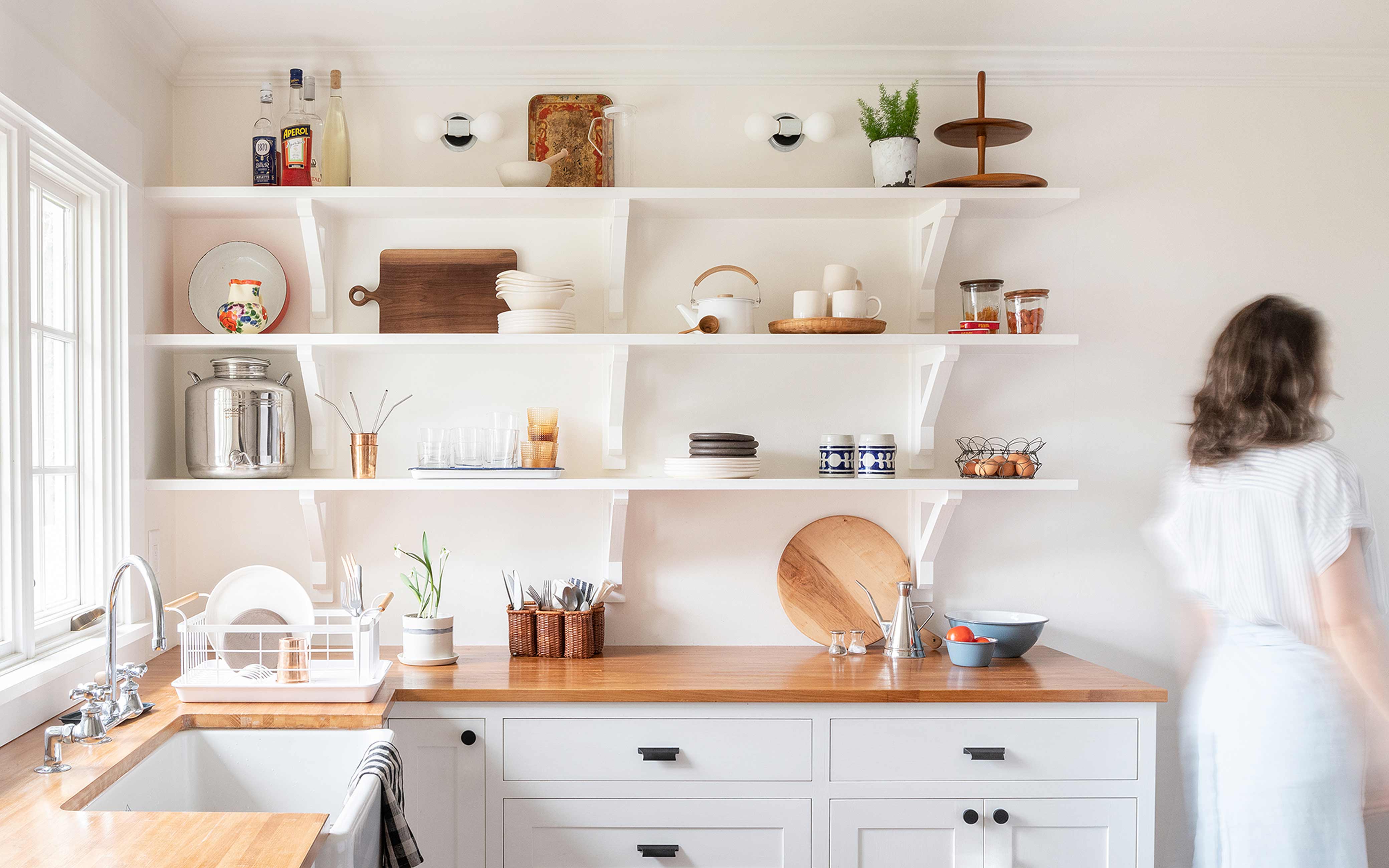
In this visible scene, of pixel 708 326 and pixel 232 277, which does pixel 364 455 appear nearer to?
pixel 232 277

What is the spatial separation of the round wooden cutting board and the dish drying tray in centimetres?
105

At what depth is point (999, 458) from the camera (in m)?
2.29

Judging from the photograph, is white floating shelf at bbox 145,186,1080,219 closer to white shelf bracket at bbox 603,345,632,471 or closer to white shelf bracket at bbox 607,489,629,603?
white shelf bracket at bbox 603,345,632,471

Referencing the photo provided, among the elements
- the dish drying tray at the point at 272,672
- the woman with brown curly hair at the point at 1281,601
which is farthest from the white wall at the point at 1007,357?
the woman with brown curly hair at the point at 1281,601

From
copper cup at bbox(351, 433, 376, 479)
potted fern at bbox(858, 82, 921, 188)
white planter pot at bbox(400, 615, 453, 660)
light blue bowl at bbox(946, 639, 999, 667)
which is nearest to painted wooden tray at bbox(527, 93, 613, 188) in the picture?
potted fern at bbox(858, 82, 921, 188)

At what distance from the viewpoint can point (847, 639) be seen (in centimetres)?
240

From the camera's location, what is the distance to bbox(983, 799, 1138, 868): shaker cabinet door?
2008mm

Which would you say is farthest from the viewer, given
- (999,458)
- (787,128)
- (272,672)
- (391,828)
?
(787,128)

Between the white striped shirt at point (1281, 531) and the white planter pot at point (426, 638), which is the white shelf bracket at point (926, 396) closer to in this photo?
the white striped shirt at point (1281, 531)

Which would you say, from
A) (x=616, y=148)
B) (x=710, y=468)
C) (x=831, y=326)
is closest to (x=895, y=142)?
(x=831, y=326)

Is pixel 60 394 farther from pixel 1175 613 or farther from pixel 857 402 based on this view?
pixel 1175 613

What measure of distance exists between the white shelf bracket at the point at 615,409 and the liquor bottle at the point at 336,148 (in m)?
0.80

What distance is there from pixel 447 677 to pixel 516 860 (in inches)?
16.5

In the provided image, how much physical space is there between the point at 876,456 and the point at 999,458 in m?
0.30
